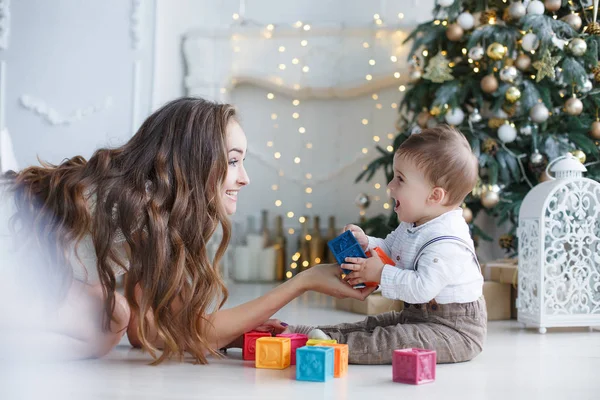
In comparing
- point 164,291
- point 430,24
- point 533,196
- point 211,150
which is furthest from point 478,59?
point 164,291

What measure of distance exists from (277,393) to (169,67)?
350 centimetres

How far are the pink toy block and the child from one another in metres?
0.19

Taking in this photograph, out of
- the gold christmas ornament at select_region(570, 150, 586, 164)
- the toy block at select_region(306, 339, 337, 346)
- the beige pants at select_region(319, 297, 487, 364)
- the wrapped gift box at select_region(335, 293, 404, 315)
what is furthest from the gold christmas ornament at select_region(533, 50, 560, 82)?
the toy block at select_region(306, 339, 337, 346)

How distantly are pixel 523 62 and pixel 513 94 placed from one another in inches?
6.3

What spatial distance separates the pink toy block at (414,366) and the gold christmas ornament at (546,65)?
200 centimetres

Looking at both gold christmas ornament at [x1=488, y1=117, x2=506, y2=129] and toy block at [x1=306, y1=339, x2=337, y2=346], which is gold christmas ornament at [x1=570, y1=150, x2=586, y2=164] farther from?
toy block at [x1=306, y1=339, x2=337, y2=346]

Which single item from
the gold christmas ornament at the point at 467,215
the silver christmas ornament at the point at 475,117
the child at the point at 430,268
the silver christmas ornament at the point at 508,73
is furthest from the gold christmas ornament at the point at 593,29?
the child at the point at 430,268

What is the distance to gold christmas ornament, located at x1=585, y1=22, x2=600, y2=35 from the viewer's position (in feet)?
10.8

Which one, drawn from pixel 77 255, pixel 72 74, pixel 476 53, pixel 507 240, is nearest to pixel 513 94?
pixel 476 53

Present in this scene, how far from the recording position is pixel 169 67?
4656 mm

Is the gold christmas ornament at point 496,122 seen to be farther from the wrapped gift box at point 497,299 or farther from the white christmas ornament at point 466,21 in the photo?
the wrapped gift box at point 497,299

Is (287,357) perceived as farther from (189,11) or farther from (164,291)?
(189,11)

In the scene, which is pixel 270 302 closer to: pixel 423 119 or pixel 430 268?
pixel 430 268

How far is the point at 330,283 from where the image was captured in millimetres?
1843
